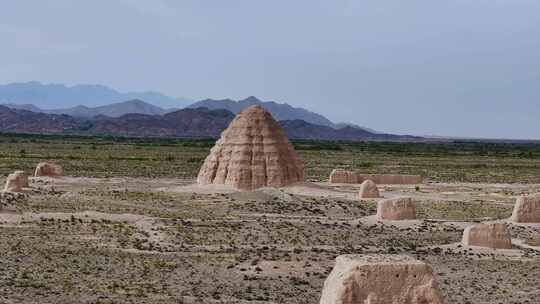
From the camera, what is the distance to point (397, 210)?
33000 mm

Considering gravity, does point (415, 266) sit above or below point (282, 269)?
above

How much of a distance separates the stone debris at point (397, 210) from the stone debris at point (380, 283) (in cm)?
1848

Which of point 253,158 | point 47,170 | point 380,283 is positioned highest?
point 253,158

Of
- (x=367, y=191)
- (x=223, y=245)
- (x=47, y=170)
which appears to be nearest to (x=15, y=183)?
(x=47, y=170)

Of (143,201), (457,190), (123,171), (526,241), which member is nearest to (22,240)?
(143,201)

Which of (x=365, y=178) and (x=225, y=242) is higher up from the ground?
(x=365, y=178)

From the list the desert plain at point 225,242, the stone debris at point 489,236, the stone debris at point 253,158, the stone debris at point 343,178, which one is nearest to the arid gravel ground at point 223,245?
the desert plain at point 225,242

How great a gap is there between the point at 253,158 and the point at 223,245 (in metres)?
17.4

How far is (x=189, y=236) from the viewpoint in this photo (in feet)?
92.5

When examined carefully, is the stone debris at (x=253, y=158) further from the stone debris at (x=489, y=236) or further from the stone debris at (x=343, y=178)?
the stone debris at (x=489, y=236)

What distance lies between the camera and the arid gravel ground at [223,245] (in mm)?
19812

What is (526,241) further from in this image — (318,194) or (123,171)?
(123,171)

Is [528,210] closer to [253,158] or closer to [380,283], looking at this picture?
[253,158]

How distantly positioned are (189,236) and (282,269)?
6.37 meters
